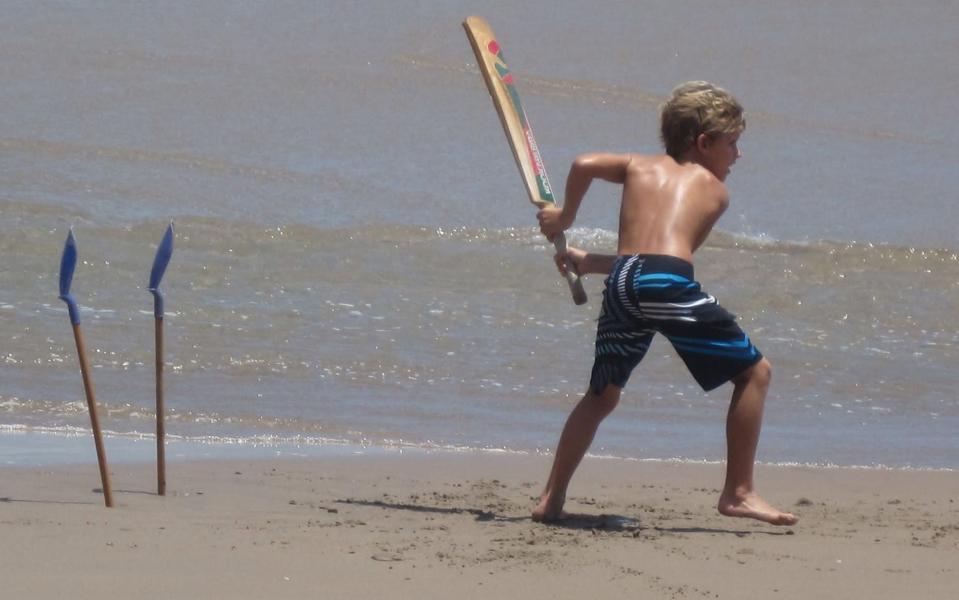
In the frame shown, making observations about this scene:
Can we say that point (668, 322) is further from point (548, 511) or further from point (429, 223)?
point (429, 223)

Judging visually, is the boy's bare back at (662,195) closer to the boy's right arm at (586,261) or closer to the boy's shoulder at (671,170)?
the boy's shoulder at (671,170)

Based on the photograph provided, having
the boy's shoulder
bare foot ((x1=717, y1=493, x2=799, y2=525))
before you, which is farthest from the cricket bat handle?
bare foot ((x1=717, y1=493, x2=799, y2=525))

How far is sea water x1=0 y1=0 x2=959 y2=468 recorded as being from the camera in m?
6.29

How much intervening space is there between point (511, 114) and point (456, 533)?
1536mm

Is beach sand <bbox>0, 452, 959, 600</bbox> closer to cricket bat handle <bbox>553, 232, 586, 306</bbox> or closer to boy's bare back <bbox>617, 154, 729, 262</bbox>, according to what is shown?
cricket bat handle <bbox>553, 232, 586, 306</bbox>

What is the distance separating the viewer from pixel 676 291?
165 inches

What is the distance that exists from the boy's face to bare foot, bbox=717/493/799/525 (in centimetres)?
91

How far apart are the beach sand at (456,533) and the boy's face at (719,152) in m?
1.00

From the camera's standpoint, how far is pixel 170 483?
4598mm

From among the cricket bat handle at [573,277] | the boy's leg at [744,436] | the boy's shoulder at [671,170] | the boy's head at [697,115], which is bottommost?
the boy's leg at [744,436]

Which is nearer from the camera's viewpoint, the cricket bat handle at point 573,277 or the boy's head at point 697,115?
the boy's head at point 697,115

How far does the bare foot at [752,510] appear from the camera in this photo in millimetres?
4242

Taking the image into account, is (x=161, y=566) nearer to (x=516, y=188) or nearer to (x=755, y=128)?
(x=516, y=188)

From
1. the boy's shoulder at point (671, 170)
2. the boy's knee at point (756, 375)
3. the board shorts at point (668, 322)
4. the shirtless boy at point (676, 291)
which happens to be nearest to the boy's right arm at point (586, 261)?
the shirtless boy at point (676, 291)
